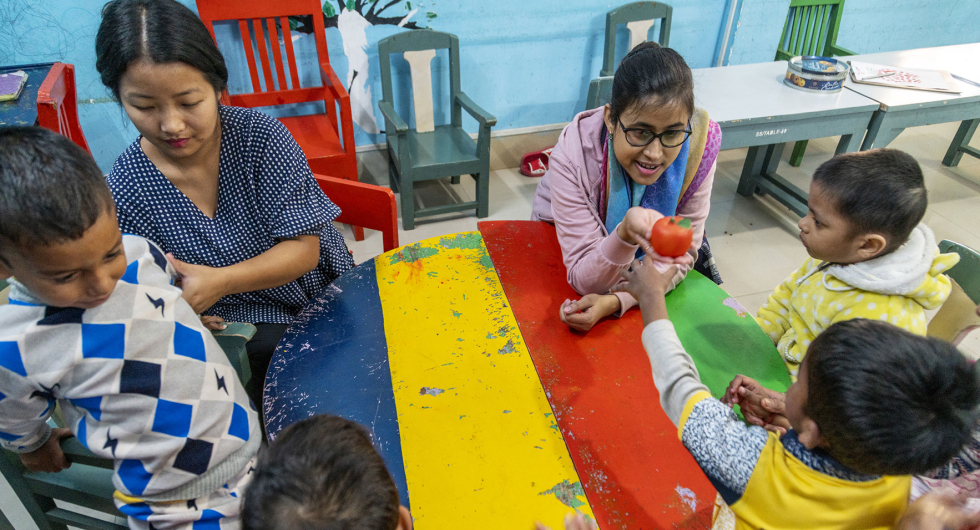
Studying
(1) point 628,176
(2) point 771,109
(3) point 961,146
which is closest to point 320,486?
(1) point 628,176

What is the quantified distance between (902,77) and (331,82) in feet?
11.2

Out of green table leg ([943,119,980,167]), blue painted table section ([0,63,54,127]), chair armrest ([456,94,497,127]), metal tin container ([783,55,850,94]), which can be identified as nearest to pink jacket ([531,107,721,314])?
chair armrest ([456,94,497,127])

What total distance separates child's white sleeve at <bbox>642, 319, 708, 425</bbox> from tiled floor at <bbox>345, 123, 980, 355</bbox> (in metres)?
2.13

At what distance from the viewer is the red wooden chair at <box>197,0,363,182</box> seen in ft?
10.2

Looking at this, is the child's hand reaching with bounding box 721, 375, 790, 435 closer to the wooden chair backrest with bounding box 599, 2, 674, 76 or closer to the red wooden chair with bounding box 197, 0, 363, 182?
the red wooden chair with bounding box 197, 0, 363, 182

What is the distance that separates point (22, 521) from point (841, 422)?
8.06ft

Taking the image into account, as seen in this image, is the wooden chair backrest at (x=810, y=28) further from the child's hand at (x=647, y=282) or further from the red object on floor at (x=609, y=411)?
the child's hand at (x=647, y=282)

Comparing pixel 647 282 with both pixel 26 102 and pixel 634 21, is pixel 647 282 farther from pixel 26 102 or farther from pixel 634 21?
pixel 634 21

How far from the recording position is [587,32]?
13.1 feet

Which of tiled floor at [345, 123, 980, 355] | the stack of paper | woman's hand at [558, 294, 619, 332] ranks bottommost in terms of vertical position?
tiled floor at [345, 123, 980, 355]

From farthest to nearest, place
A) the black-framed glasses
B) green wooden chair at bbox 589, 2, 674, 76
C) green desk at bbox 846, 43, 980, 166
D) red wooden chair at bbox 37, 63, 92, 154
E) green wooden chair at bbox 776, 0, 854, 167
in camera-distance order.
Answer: green wooden chair at bbox 776, 0, 854, 167, green wooden chair at bbox 589, 2, 674, 76, green desk at bbox 846, 43, 980, 166, red wooden chair at bbox 37, 63, 92, 154, the black-framed glasses

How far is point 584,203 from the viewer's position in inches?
70.9

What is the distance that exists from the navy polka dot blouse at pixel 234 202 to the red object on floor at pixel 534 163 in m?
2.76

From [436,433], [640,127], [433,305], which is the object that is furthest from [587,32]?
[436,433]
